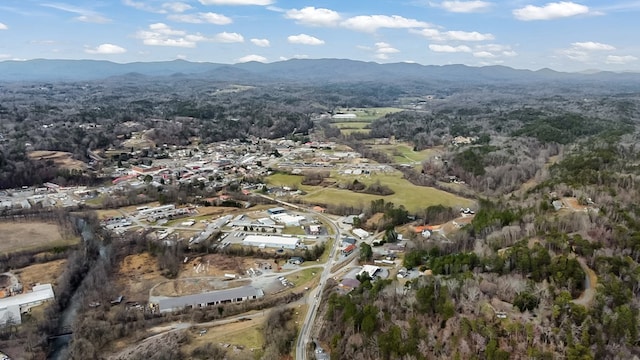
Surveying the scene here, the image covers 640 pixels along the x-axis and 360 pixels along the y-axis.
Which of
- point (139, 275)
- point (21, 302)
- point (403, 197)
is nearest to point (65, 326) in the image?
point (21, 302)

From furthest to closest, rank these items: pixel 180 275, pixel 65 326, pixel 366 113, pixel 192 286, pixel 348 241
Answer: pixel 366 113 → pixel 348 241 → pixel 180 275 → pixel 192 286 → pixel 65 326

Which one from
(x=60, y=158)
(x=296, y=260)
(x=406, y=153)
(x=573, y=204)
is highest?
Result: (x=573, y=204)

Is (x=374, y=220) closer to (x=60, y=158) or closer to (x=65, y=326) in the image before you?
(x=65, y=326)

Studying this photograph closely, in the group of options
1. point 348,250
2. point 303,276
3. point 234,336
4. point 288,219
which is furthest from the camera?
point 288,219

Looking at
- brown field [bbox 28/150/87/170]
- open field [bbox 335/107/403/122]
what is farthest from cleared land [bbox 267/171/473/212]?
open field [bbox 335/107/403/122]

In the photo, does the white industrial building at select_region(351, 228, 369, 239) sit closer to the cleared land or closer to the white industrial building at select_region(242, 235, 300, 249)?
the white industrial building at select_region(242, 235, 300, 249)

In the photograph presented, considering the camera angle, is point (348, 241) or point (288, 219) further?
point (288, 219)

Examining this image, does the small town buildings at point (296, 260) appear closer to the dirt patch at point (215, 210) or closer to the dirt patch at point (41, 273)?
the dirt patch at point (215, 210)
